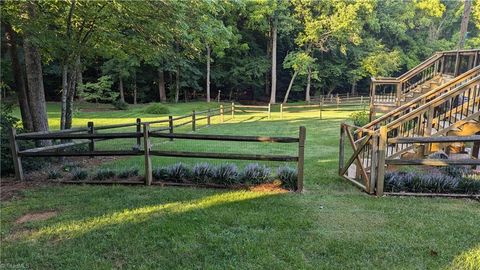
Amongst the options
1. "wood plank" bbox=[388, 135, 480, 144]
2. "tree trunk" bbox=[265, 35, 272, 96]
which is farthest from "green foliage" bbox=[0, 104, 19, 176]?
"tree trunk" bbox=[265, 35, 272, 96]

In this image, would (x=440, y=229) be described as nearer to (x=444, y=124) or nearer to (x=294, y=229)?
(x=294, y=229)

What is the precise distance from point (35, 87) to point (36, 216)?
4604 millimetres

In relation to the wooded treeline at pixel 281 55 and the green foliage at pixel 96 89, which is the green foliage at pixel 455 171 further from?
Result: the green foliage at pixel 96 89

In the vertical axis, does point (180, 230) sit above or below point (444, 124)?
below

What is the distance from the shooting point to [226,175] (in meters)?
5.89

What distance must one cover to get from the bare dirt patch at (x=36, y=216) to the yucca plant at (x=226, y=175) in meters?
2.49

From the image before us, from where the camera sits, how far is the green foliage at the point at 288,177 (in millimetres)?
5816

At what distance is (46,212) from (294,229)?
3.42 metres

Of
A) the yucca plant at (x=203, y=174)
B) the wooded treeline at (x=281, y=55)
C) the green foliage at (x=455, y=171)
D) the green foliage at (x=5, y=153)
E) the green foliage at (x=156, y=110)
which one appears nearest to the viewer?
the yucca plant at (x=203, y=174)

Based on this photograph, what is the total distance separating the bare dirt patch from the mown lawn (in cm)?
9

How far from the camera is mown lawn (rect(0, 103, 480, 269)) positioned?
3.44 meters

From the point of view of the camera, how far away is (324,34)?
33750mm

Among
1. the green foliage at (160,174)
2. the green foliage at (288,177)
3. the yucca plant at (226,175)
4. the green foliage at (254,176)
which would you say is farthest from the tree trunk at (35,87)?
the green foliage at (288,177)

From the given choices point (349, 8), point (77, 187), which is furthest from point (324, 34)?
point (77, 187)
